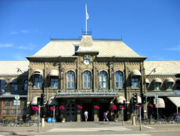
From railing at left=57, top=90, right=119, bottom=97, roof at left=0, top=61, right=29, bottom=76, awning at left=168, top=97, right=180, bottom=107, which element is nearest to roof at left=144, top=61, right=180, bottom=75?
awning at left=168, top=97, right=180, bottom=107

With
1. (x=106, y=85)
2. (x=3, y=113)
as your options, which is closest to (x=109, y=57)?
(x=106, y=85)

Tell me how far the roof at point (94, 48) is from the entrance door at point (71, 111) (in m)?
8.30

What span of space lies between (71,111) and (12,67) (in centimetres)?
1765

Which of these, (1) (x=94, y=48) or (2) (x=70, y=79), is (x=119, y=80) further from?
(2) (x=70, y=79)

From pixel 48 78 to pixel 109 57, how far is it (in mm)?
11032

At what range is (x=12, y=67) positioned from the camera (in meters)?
44.1

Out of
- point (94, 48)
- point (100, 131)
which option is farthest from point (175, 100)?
point (100, 131)

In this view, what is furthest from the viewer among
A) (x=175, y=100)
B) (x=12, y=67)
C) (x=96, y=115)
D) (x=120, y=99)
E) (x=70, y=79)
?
(x=12, y=67)

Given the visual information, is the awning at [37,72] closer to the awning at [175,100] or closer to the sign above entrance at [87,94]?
the sign above entrance at [87,94]

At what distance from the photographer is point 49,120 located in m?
32.9

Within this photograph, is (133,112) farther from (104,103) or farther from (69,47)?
(69,47)

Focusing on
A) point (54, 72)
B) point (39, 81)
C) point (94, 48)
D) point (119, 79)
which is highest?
point (94, 48)

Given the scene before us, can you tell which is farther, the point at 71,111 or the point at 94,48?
the point at 94,48

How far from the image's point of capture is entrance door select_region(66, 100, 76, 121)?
3472 cm
